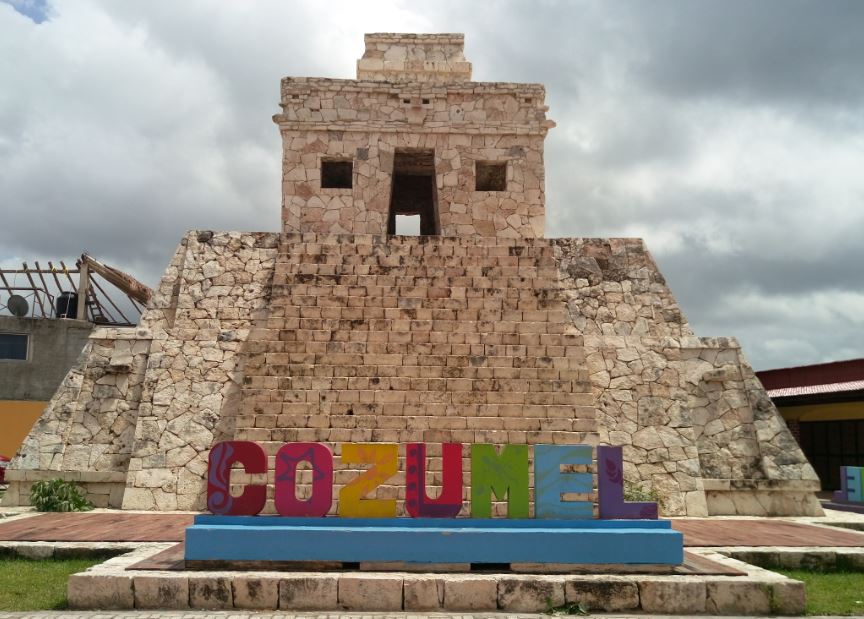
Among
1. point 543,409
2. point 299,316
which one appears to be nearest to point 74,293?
point 299,316

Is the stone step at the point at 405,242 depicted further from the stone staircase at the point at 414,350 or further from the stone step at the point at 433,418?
the stone step at the point at 433,418

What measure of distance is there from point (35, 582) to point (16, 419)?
16.6 metres

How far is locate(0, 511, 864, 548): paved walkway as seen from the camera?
26.6ft

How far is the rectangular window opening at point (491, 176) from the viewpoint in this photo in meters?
15.8

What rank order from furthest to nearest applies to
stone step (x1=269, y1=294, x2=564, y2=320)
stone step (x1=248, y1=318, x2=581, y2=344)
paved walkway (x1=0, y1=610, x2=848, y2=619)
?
stone step (x1=269, y1=294, x2=564, y2=320)
stone step (x1=248, y1=318, x2=581, y2=344)
paved walkway (x1=0, y1=610, x2=848, y2=619)

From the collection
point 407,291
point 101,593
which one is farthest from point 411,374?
point 101,593

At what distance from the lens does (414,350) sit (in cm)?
1090

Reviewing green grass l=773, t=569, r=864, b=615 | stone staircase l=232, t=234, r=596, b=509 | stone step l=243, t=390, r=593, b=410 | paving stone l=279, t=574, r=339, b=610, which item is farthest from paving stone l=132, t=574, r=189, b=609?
green grass l=773, t=569, r=864, b=615

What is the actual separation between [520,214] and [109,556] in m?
10.3

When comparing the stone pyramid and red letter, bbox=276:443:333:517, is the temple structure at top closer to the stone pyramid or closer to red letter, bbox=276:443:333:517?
the stone pyramid

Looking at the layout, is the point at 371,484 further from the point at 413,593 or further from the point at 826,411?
the point at 826,411

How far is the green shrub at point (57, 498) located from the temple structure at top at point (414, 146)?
673 cm

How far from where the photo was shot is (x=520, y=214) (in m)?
15.4

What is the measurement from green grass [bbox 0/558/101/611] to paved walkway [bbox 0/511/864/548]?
1.90ft
